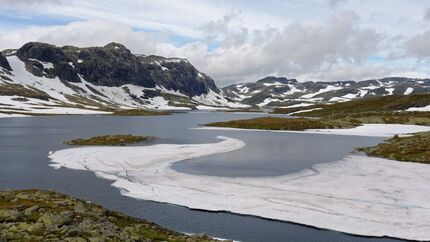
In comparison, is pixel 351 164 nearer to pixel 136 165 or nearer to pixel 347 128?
pixel 136 165

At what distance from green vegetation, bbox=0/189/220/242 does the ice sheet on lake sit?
816 centimetres

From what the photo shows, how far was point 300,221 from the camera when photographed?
3106 cm

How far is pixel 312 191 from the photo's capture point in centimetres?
3991

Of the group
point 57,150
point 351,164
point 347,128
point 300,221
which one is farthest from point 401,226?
point 347,128

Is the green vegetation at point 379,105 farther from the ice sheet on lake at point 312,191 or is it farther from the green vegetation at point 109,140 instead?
the ice sheet on lake at point 312,191

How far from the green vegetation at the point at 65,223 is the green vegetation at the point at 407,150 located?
44.3m

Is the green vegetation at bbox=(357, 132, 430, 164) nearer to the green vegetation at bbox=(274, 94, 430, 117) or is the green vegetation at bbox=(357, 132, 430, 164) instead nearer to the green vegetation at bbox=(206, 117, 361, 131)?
the green vegetation at bbox=(206, 117, 361, 131)

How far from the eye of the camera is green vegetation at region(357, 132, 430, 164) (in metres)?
60.7

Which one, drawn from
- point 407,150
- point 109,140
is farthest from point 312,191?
point 109,140

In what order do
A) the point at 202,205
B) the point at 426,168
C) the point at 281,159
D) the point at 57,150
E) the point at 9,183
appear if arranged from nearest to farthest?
the point at 202,205 < the point at 9,183 < the point at 426,168 < the point at 281,159 < the point at 57,150

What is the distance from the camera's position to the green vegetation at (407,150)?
6065 cm

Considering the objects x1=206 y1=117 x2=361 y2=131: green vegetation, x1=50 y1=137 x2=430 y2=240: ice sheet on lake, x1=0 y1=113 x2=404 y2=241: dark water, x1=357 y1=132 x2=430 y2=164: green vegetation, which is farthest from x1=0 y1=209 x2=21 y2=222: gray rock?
x1=206 y1=117 x2=361 y2=131: green vegetation

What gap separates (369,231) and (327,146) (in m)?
50.5

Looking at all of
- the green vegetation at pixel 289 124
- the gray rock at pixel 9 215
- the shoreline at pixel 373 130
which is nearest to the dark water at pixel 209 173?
the gray rock at pixel 9 215
